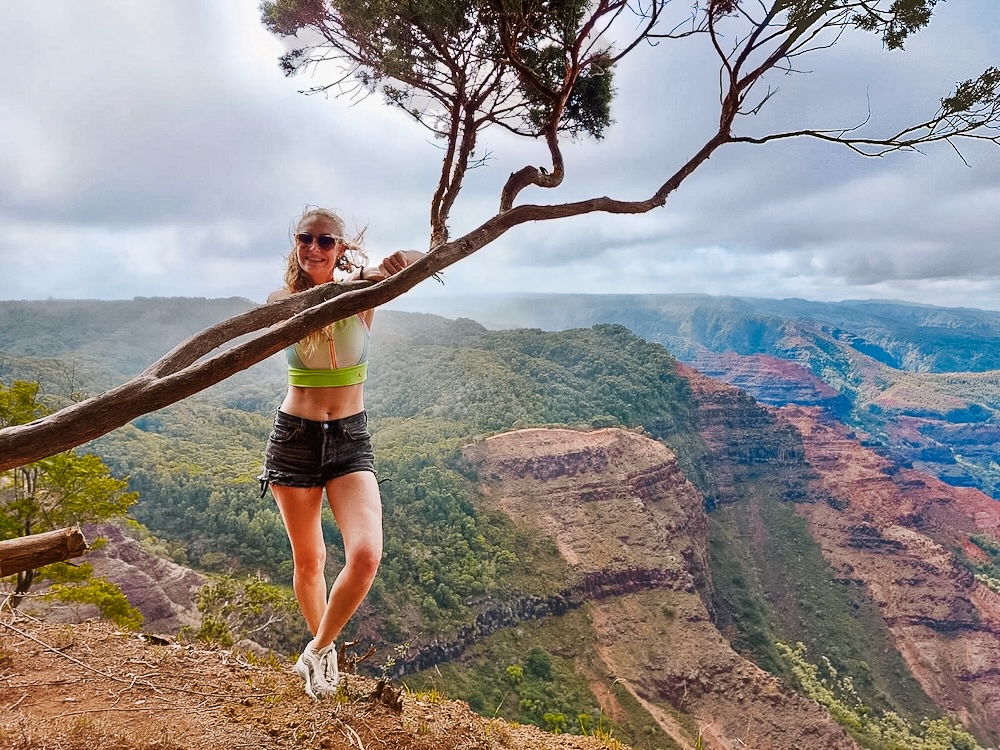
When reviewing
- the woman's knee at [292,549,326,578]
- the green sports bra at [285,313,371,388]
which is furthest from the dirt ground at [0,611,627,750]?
the green sports bra at [285,313,371,388]

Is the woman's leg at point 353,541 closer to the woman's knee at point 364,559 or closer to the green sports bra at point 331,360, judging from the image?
the woman's knee at point 364,559

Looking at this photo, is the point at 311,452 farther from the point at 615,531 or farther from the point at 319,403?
the point at 615,531

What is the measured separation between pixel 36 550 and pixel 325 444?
901 mm

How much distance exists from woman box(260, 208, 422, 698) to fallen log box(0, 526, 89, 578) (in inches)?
23.4

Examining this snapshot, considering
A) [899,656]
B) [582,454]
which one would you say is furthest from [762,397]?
[582,454]

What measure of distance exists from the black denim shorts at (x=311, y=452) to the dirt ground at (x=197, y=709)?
100 centimetres

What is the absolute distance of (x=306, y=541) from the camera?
87.8 inches

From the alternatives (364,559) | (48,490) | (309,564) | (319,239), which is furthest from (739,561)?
(319,239)

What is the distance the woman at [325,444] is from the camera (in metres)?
2.04

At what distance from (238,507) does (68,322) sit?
4654 centimetres

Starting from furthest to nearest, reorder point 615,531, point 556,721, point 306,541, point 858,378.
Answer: point 858,378 < point 615,531 < point 556,721 < point 306,541

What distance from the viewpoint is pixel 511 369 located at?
2078 inches

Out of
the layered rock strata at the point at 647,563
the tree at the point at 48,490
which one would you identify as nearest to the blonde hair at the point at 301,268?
the tree at the point at 48,490

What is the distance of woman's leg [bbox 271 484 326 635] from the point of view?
2.14 meters
